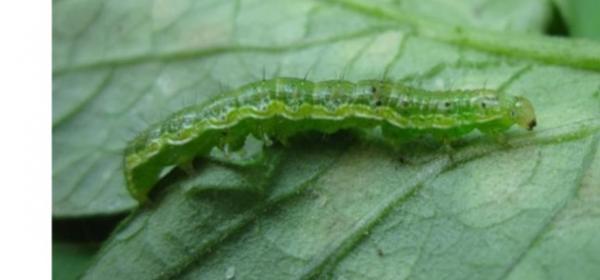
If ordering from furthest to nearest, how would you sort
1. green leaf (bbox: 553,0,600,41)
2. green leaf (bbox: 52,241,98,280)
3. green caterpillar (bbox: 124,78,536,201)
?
green leaf (bbox: 553,0,600,41) → green leaf (bbox: 52,241,98,280) → green caterpillar (bbox: 124,78,536,201)

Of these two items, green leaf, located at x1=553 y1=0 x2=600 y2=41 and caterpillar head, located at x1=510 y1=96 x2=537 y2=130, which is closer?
caterpillar head, located at x1=510 y1=96 x2=537 y2=130

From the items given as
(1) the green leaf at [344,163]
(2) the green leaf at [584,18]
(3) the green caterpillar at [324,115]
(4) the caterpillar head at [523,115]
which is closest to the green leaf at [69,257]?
(1) the green leaf at [344,163]

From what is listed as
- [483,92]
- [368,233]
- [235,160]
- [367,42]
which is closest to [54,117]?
[235,160]

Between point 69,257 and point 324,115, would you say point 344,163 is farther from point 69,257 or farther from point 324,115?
point 69,257

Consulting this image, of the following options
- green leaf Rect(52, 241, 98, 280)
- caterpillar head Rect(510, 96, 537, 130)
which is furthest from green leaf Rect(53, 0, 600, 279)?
green leaf Rect(52, 241, 98, 280)

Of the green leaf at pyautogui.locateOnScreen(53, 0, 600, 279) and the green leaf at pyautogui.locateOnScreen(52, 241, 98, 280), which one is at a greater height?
A: the green leaf at pyautogui.locateOnScreen(53, 0, 600, 279)

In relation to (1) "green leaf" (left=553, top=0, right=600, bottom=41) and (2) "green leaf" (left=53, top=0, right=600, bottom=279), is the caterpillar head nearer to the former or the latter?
(2) "green leaf" (left=53, top=0, right=600, bottom=279)

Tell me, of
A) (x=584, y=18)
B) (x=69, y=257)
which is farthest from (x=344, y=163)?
(x=584, y=18)

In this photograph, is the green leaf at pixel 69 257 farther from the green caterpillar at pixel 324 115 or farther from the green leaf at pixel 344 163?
the green caterpillar at pixel 324 115
